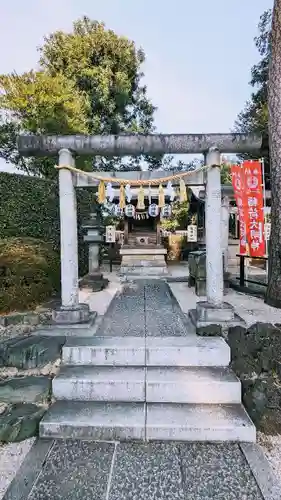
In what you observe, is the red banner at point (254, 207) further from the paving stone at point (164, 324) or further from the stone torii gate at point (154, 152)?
the paving stone at point (164, 324)

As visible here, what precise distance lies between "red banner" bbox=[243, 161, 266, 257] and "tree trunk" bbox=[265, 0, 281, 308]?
0.79 ft

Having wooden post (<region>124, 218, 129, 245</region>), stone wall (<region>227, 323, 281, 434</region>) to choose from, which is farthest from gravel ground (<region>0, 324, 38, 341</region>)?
wooden post (<region>124, 218, 129, 245</region>)

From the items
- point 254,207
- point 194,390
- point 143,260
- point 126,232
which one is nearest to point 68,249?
point 194,390

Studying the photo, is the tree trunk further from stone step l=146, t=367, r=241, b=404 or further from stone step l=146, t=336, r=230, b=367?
stone step l=146, t=367, r=241, b=404

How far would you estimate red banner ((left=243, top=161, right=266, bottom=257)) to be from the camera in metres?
5.70

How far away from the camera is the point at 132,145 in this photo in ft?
14.9

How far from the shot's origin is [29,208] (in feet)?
31.9

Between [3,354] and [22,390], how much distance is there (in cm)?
67

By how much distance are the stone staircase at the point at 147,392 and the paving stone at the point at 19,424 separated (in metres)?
0.12

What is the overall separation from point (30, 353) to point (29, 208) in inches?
275

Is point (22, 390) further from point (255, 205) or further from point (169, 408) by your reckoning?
point (255, 205)

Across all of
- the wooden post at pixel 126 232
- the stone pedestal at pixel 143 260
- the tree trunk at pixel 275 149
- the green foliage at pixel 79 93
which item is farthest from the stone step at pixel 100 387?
the green foliage at pixel 79 93

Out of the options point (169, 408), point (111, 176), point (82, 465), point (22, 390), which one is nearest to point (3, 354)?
point (22, 390)

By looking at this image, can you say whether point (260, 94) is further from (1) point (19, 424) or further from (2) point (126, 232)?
(1) point (19, 424)
